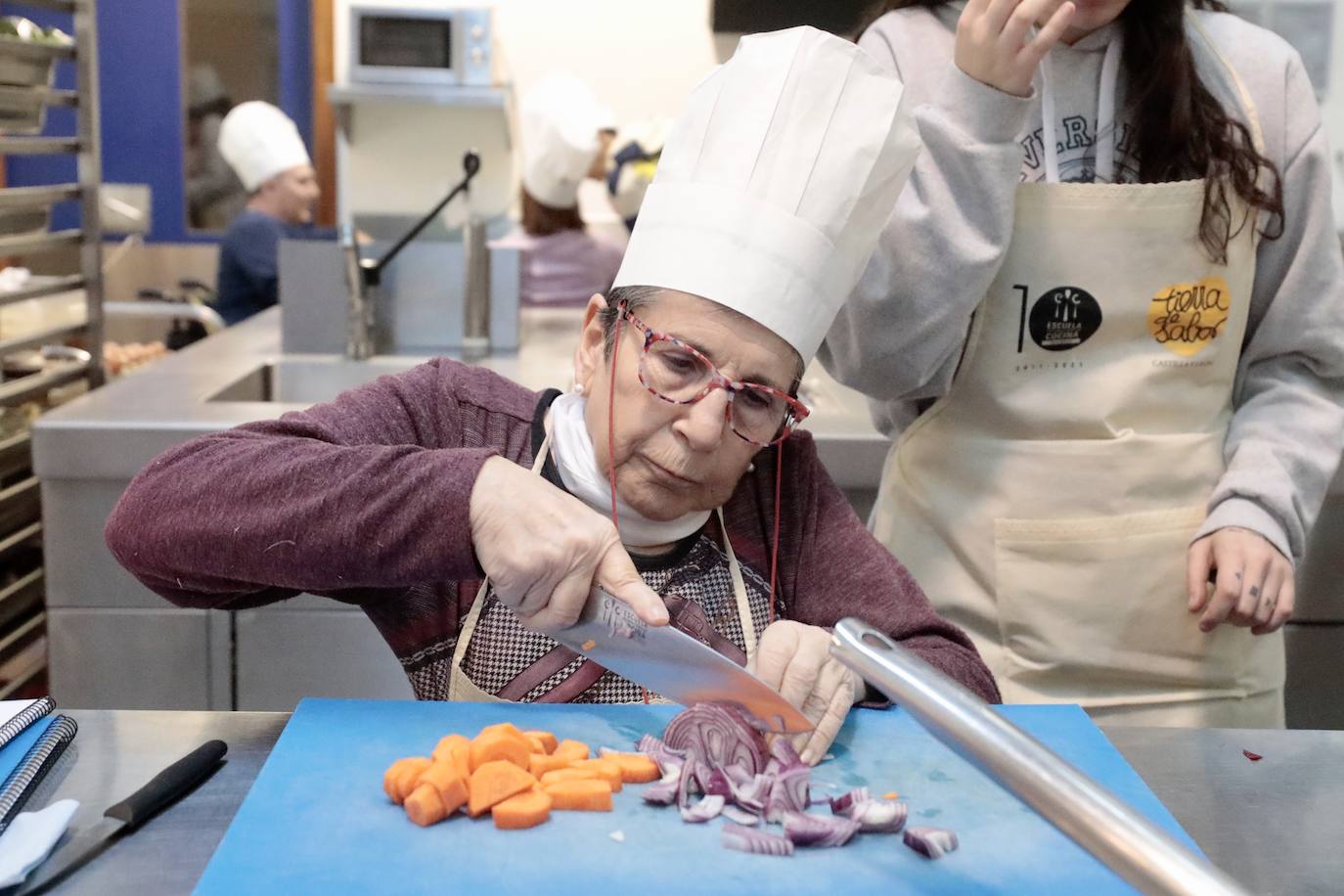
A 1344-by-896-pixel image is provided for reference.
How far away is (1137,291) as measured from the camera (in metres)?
1.36

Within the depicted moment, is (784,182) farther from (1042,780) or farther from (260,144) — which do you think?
(260,144)

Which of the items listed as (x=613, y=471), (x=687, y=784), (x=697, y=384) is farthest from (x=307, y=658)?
(x=687, y=784)

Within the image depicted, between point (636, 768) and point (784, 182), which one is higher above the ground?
point (784, 182)

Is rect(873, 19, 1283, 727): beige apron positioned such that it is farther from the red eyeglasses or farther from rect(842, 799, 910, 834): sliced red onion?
rect(842, 799, 910, 834): sliced red onion

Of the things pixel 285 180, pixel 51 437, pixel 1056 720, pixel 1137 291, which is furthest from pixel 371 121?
pixel 1056 720

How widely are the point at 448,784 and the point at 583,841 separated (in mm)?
96

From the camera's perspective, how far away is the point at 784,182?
3.76ft

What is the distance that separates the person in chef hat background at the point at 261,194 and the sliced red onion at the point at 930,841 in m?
3.61

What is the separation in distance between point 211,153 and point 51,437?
154 inches

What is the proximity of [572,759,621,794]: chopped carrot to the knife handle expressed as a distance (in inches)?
10.4

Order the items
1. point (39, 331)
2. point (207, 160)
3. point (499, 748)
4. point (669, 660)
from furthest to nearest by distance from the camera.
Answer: point (207, 160) < point (39, 331) < point (669, 660) < point (499, 748)

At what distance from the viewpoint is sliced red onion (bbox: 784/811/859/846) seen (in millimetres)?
855

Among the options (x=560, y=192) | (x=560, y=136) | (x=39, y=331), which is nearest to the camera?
(x=39, y=331)

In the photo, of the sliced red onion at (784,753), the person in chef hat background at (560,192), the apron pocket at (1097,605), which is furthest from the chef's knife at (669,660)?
the person in chef hat background at (560,192)
